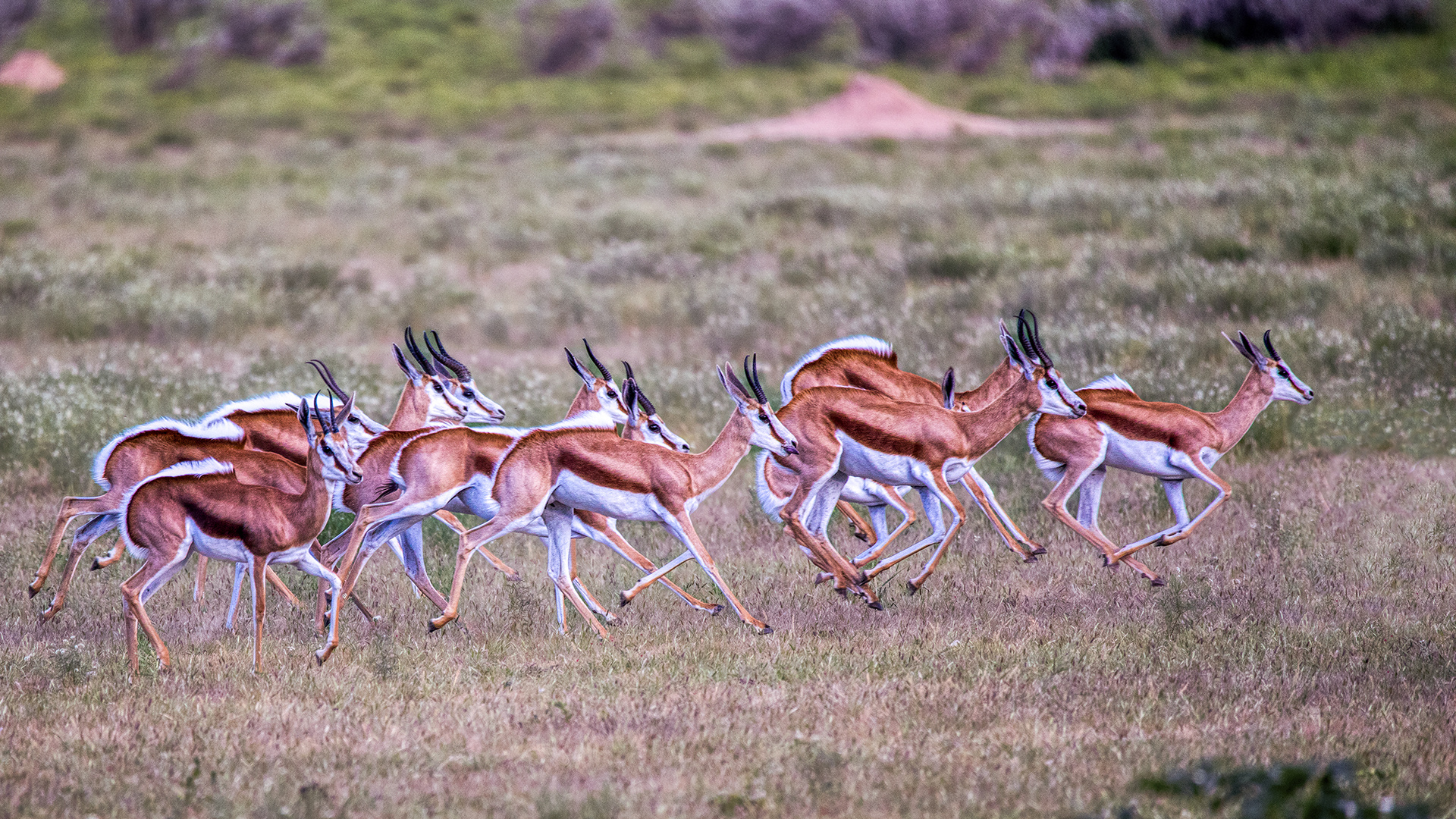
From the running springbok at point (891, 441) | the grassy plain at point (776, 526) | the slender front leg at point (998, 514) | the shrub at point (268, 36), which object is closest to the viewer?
the grassy plain at point (776, 526)

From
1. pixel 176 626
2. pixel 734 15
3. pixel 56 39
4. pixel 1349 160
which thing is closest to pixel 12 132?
pixel 56 39

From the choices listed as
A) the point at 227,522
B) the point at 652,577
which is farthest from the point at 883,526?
the point at 227,522

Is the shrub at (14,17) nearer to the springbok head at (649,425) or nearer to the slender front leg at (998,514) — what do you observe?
the springbok head at (649,425)

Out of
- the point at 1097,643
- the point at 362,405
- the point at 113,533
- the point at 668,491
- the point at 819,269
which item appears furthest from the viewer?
the point at 819,269

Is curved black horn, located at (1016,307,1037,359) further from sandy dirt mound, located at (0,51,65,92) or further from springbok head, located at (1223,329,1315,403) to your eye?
sandy dirt mound, located at (0,51,65,92)

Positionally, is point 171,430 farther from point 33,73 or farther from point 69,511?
point 33,73

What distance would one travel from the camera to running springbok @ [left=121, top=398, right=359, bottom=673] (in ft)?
23.6

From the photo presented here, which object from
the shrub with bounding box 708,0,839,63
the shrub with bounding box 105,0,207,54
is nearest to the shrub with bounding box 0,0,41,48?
the shrub with bounding box 105,0,207,54

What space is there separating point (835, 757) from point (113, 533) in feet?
21.6

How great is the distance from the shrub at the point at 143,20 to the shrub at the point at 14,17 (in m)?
3.35

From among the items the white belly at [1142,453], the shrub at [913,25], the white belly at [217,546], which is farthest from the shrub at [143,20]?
the white belly at [1142,453]

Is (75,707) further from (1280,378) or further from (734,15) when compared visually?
(734,15)

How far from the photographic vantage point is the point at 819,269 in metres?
20.0

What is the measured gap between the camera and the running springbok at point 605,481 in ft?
26.2
